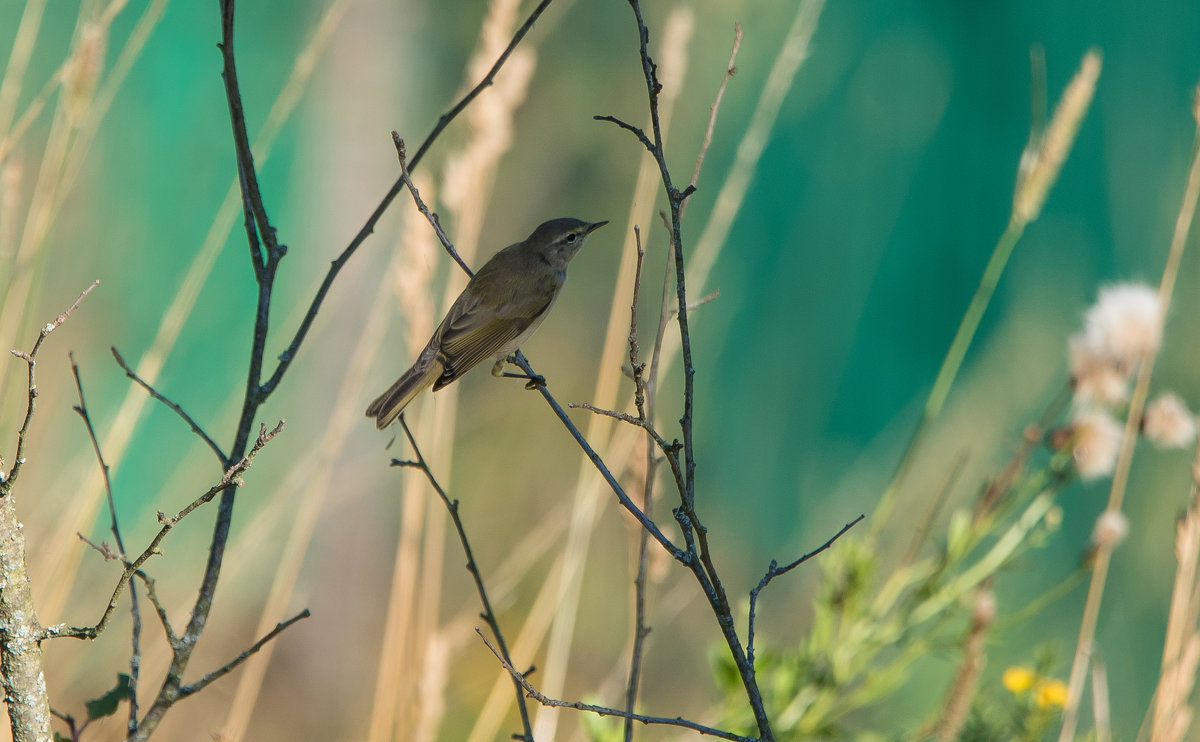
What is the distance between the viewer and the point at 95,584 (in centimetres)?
268

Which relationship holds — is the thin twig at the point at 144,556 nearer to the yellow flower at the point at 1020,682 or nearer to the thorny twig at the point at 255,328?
the thorny twig at the point at 255,328

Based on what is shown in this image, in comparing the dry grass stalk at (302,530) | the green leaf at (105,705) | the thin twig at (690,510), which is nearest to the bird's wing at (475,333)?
the dry grass stalk at (302,530)

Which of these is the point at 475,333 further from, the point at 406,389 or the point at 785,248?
the point at 785,248

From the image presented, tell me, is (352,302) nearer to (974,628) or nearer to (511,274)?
(511,274)

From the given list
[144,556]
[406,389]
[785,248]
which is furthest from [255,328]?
[785,248]

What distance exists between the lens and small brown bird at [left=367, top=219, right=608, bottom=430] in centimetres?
204

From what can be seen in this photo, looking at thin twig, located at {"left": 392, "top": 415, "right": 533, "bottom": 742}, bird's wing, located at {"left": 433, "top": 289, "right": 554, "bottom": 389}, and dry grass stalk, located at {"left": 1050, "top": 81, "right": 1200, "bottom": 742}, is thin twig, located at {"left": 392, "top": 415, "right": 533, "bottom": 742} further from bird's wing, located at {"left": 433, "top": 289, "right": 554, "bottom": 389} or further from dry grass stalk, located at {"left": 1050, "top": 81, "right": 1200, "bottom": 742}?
dry grass stalk, located at {"left": 1050, "top": 81, "right": 1200, "bottom": 742}

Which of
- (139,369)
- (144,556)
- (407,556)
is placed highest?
(139,369)

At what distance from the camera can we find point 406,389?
2023 mm

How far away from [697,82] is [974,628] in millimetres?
4047

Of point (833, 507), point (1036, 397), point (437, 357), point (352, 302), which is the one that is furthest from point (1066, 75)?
point (437, 357)

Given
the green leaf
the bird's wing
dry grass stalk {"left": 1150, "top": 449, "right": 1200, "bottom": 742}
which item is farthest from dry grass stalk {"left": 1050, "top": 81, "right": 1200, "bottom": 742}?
the green leaf

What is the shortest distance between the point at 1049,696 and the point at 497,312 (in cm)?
133

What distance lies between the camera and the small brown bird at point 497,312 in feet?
6.69
